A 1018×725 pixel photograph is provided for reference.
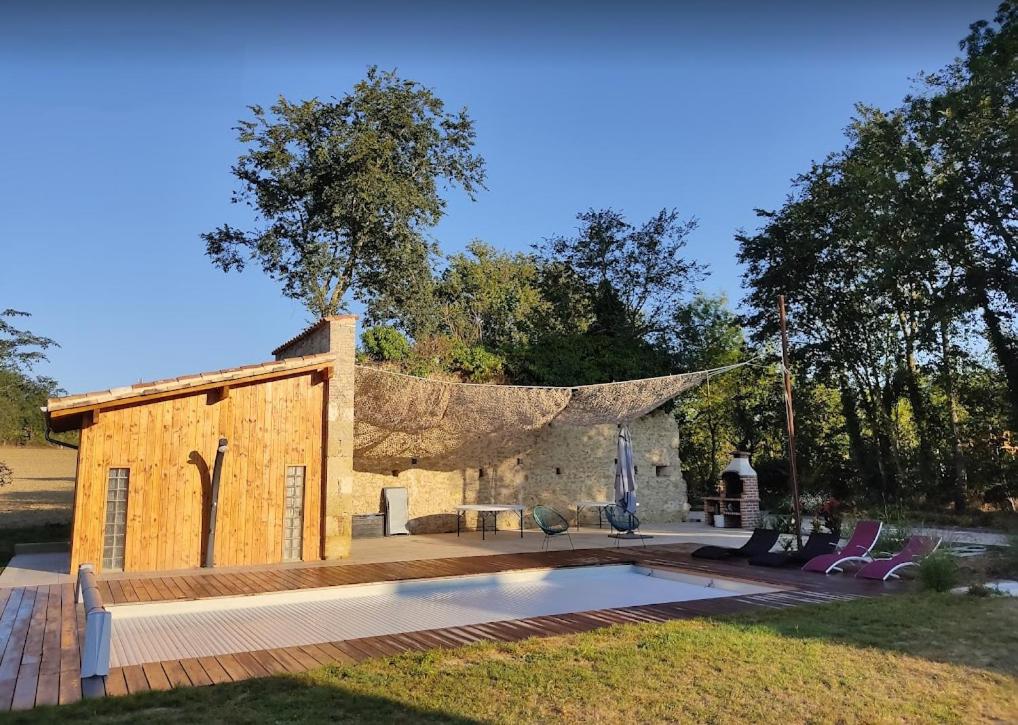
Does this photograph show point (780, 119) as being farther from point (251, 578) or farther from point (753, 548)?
point (251, 578)

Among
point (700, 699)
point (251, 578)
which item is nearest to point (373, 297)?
point (251, 578)

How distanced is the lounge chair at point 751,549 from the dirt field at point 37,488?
12.1 m

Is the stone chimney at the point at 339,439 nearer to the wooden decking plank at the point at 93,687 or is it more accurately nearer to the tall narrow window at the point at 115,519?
the tall narrow window at the point at 115,519

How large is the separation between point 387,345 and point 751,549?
8.26 meters

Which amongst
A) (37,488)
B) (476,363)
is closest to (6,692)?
(476,363)

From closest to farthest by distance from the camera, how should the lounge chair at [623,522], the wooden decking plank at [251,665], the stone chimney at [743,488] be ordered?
the wooden decking plank at [251,665]
the lounge chair at [623,522]
the stone chimney at [743,488]

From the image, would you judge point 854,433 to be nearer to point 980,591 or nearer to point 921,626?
point 980,591

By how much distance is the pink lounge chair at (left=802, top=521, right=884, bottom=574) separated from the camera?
7730 millimetres

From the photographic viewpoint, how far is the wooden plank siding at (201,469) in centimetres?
730

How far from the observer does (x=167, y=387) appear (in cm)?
733

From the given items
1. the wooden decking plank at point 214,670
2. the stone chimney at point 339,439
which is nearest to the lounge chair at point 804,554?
the stone chimney at point 339,439

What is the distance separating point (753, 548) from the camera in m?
8.86

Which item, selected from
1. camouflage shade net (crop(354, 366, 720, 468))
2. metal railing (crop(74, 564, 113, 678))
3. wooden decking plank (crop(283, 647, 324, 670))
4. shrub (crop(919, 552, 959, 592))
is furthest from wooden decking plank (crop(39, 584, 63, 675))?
shrub (crop(919, 552, 959, 592))

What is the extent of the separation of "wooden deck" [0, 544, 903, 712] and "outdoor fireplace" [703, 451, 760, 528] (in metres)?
6.11
